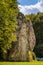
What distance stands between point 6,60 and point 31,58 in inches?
158

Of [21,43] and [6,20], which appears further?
[21,43]

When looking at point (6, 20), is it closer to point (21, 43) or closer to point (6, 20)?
point (6, 20)

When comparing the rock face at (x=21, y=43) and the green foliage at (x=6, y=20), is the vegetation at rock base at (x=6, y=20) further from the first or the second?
the rock face at (x=21, y=43)

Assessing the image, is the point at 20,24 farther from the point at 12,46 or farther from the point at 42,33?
the point at 42,33

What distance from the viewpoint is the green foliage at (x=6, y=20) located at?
109 feet

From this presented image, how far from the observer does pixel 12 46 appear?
4338 cm

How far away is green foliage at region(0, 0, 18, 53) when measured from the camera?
1305 inches

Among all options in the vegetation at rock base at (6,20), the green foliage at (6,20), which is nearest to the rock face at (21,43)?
the vegetation at rock base at (6,20)

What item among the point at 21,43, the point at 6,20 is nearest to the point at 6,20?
the point at 6,20

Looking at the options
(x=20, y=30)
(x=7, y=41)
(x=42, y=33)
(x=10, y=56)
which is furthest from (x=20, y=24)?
(x=42, y=33)

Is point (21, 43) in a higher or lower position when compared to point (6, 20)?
lower

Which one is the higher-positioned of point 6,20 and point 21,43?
point 6,20

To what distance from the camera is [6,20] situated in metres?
33.9

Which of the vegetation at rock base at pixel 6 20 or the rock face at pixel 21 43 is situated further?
the rock face at pixel 21 43
